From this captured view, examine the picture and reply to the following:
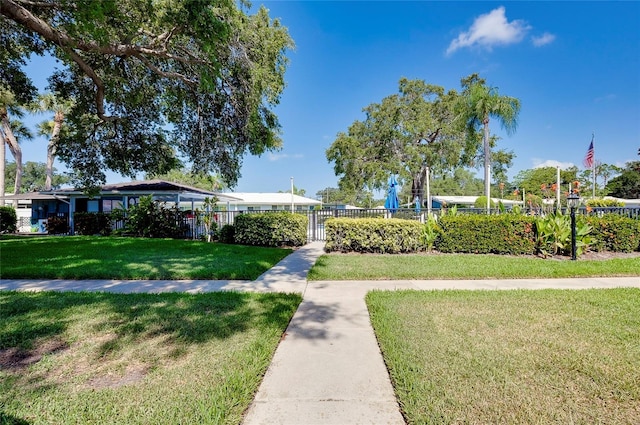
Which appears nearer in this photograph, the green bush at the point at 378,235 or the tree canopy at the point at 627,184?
the green bush at the point at 378,235

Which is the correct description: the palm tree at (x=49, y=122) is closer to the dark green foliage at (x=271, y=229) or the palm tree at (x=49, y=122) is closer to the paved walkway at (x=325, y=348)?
the dark green foliage at (x=271, y=229)

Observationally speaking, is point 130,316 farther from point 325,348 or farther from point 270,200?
→ point 270,200

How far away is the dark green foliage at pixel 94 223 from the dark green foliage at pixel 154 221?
8.24 feet

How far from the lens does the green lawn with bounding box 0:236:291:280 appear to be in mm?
6270

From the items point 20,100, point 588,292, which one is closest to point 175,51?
point 20,100

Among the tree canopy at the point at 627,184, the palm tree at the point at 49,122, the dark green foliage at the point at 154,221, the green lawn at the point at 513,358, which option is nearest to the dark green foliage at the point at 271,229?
the dark green foliage at the point at 154,221

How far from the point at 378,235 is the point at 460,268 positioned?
2.67 meters

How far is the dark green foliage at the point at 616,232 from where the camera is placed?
8680 mm

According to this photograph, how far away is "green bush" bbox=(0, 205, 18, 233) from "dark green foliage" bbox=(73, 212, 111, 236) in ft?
19.1

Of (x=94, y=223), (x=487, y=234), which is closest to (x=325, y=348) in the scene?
(x=487, y=234)

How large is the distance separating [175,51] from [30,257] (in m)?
6.61

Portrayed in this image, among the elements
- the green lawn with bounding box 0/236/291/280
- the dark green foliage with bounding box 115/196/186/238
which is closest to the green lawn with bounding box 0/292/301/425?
the green lawn with bounding box 0/236/291/280

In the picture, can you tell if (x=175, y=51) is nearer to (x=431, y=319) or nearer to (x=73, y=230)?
(x=431, y=319)

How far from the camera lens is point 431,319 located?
12.3ft
